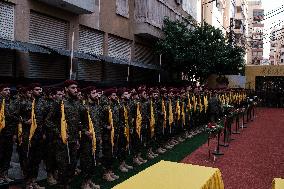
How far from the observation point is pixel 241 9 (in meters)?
66.4

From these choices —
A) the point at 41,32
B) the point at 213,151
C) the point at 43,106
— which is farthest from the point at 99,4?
the point at 43,106

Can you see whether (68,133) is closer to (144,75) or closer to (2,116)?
(2,116)

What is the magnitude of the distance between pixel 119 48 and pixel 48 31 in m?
5.67

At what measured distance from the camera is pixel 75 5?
14109 mm

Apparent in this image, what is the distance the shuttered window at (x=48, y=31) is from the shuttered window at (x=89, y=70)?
1.31 m

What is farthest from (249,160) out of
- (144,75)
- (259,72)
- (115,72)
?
(259,72)

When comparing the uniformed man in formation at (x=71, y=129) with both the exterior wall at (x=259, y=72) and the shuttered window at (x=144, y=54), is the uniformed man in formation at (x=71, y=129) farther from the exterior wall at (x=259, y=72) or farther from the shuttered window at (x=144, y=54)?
the exterior wall at (x=259, y=72)

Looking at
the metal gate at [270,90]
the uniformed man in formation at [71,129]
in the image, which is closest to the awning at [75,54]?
the uniformed man in formation at [71,129]

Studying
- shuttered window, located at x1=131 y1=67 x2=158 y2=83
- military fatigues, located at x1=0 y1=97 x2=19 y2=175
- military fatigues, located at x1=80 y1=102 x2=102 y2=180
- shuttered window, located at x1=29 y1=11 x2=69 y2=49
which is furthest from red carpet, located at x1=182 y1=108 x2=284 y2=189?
shuttered window, located at x1=131 y1=67 x2=158 y2=83

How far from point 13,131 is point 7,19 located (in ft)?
17.6

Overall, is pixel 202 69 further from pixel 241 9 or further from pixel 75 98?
pixel 241 9

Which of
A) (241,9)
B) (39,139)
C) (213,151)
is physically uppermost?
(241,9)

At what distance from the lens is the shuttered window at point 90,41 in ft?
52.9

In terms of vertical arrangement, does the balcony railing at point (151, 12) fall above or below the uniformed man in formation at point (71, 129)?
above
